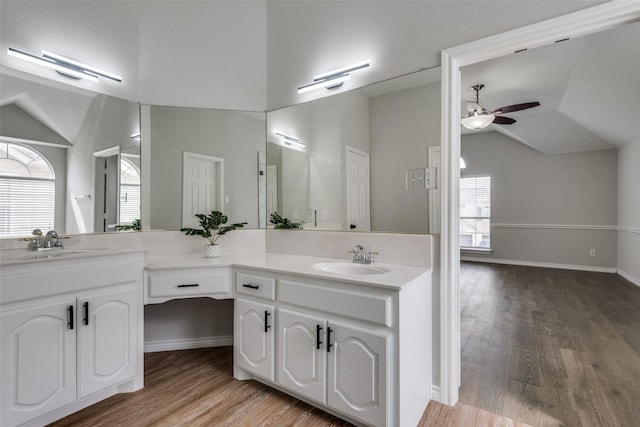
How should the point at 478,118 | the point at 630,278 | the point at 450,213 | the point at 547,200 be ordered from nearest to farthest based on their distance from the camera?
the point at 450,213
the point at 478,118
the point at 630,278
the point at 547,200

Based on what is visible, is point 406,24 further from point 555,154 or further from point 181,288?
point 555,154

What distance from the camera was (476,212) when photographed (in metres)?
6.83

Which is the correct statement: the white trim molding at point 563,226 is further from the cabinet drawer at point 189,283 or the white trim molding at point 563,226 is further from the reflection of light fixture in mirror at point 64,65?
the reflection of light fixture in mirror at point 64,65

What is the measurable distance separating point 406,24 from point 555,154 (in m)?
5.95

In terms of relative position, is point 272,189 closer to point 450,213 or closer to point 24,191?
point 450,213

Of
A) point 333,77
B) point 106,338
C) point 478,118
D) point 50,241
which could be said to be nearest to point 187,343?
point 106,338

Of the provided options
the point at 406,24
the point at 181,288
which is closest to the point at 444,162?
the point at 406,24

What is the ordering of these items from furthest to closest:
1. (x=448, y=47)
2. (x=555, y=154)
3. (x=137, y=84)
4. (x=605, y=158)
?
(x=555, y=154), (x=605, y=158), (x=137, y=84), (x=448, y=47)

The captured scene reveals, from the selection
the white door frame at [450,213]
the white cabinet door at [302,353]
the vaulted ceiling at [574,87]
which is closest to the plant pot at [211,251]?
the white cabinet door at [302,353]

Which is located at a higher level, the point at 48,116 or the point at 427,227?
the point at 48,116

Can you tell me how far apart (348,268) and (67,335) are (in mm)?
1626

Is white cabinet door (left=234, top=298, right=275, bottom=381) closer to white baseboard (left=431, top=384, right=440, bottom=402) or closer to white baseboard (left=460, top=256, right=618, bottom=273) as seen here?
white baseboard (left=431, top=384, right=440, bottom=402)

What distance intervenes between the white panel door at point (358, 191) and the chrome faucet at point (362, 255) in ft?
0.56

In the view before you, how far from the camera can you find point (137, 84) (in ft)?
7.61
